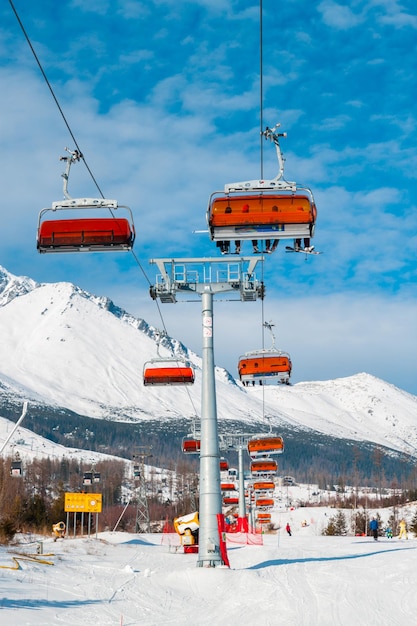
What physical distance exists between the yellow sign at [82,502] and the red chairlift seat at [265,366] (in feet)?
41.1

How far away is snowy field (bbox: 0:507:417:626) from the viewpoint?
15.1 m

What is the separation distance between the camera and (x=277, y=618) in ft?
49.9

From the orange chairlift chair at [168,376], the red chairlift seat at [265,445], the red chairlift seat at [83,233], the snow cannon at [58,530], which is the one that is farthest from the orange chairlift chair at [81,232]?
the red chairlift seat at [265,445]

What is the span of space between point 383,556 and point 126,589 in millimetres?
11949

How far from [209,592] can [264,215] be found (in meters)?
9.07

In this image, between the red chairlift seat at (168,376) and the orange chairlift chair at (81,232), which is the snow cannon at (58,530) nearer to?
the red chairlift seat at (168,376)

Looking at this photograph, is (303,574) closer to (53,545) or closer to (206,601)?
(206,601)

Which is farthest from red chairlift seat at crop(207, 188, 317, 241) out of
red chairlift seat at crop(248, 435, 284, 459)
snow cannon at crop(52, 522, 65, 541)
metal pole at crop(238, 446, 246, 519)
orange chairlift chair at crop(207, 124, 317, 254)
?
metal pole at crop(238, 446, 246, 519)

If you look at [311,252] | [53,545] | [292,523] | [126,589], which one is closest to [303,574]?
[126,589]

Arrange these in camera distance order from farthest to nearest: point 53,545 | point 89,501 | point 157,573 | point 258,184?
point 89,501
point 53,545
point 157,573
point 258,184

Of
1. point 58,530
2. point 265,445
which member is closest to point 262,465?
point 265,445

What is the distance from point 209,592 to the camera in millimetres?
18906

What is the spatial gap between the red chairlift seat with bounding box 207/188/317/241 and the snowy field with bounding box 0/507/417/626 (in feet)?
27.1

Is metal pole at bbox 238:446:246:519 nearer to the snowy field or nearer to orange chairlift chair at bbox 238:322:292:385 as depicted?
orange chairlift chair at bbox 238:322:292:385
